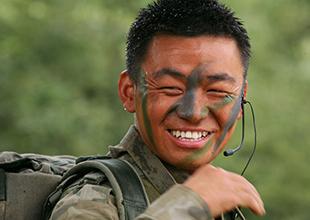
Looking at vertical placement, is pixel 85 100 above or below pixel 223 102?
below

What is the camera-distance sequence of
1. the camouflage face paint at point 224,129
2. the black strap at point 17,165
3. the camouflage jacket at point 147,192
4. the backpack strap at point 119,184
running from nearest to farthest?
1. the camouflage jacket at point 147,192
2. the backpack strap at point 119,184
3. the camouflage face paint at point 224,129
4. the black strap at point 17,165

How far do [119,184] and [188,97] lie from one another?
0.42m

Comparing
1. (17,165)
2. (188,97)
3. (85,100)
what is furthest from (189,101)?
(85,100)

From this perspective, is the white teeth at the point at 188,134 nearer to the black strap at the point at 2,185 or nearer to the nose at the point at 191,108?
the nose at the point at 191,108

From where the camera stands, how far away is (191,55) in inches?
150

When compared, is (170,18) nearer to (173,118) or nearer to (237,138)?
(173,118)

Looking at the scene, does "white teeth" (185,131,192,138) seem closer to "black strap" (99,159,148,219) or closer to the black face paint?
the black face paint

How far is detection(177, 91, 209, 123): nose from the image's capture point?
12.3ft

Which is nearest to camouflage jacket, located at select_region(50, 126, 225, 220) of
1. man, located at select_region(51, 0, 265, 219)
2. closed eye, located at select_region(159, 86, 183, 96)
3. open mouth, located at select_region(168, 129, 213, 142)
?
man, located at select_region(51, 0, 265, 219)

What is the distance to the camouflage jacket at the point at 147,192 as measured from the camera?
335cm

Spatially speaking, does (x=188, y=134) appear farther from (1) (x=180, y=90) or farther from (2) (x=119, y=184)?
(2) (x=119, y=184)

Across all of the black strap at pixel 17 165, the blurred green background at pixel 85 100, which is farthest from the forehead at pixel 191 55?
the blurred green background at pixel 85 100

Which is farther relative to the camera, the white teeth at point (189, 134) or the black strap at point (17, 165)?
the black strap at point (17, 165)

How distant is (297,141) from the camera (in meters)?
15.8
